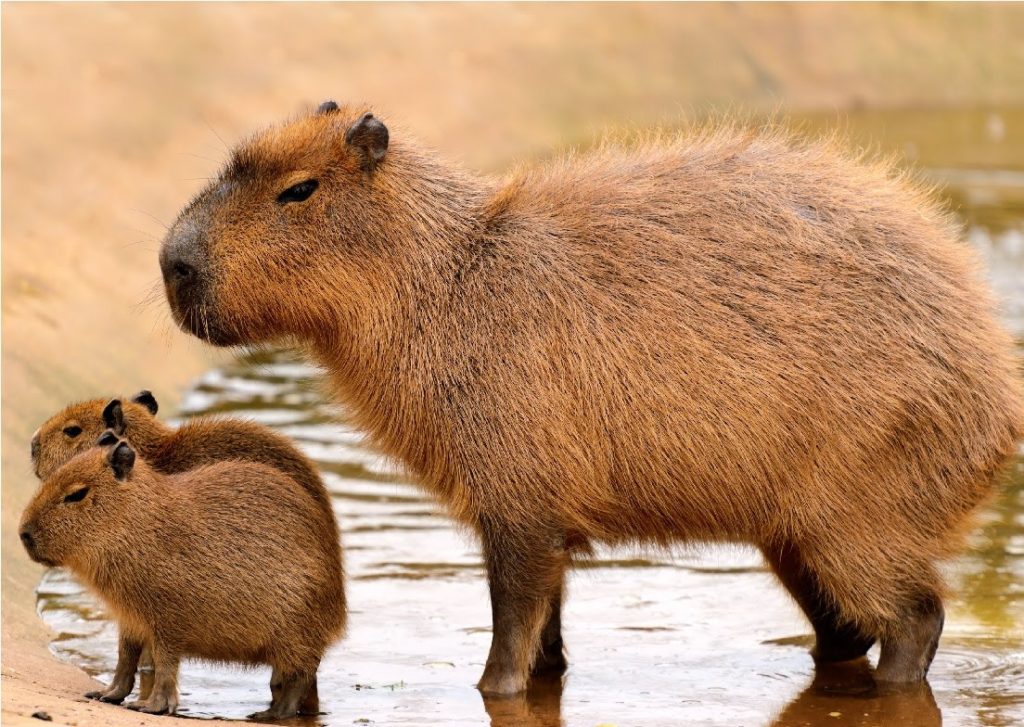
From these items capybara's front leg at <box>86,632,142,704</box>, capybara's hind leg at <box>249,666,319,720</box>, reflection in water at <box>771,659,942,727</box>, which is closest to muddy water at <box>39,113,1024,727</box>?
reflection in water at <box>771,659,942,727</box>

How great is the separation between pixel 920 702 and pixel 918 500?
2.26 feet

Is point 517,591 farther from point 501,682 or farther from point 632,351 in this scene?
point 632,351

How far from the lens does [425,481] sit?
5906 millimetres

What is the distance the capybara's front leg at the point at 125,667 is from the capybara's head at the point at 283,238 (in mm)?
1058

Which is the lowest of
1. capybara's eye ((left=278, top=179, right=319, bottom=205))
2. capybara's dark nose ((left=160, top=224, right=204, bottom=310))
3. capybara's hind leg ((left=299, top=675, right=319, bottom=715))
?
capybara's hind leg ((left=299, top=675, right=319, bottom=715))

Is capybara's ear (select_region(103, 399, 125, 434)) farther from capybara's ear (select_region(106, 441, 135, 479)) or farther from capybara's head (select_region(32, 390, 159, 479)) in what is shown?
capybara's ear (select_region(106, 441, 135, 479))

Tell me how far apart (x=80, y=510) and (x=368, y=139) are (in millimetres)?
1565

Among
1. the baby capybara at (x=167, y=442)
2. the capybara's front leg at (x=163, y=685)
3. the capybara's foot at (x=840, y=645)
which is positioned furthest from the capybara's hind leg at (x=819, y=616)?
the capybara's front leg at (x=163, y=685)

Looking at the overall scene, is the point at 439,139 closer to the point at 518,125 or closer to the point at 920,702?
the point at 518,125

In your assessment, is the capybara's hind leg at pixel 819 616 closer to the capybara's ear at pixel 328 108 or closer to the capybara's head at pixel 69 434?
the capybara's ear at pixel 328 108

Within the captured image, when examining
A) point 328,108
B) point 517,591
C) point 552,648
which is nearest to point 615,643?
point 552,648

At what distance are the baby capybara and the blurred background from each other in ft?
1.31

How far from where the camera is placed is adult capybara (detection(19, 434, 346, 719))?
5.53m

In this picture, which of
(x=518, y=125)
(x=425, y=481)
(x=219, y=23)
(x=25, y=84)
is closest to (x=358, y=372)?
(x=425, y=481)
